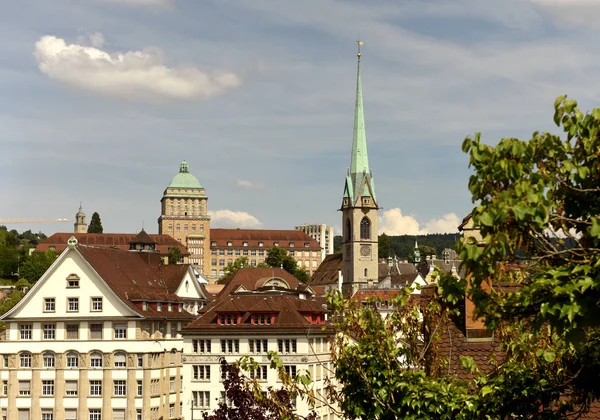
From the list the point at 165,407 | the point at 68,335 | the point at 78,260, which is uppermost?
the point at 78,260

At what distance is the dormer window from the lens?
7456 centimetres

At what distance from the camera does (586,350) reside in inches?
686

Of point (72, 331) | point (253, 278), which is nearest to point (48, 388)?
point (72, 331)

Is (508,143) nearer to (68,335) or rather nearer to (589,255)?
(589,255)

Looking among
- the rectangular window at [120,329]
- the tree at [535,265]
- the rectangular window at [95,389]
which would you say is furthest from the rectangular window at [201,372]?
the tree at [535,265]

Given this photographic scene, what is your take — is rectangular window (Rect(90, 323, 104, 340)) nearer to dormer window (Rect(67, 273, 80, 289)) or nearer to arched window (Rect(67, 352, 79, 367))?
arched window (Rect(67, 352, 79, 367))

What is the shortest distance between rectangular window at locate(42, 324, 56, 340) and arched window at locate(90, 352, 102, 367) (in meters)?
3.17

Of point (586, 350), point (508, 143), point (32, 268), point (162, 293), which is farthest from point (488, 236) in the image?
point (32, 268)

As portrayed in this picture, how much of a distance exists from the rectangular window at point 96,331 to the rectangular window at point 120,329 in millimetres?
1034

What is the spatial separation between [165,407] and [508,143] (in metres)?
66.1

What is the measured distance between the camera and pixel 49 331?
7412 centimetres

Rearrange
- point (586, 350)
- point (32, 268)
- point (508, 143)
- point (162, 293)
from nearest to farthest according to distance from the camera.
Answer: point (508, 143) < point (586, 350) < point (162, 293) < point (32, 268)

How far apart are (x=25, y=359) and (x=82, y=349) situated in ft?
13.7

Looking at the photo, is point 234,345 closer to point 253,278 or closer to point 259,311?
point 259,311
